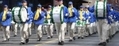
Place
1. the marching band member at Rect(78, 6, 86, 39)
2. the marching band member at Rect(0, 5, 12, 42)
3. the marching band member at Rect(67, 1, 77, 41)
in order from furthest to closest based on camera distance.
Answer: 1. the marching band member at Rect(78, 6, 86, 39)
2. the marching band member at Rect(0, 5, 12, 42)
3. the marching band member at Rect(67, 1, 77, 41)

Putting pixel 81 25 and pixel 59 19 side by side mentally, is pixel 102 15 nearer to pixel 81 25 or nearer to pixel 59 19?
pixel 59 19

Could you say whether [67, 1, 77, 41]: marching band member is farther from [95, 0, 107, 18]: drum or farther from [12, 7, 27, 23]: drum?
[95, 0, 107, 18]: drum

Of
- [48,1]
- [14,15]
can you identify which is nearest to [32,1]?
[48,1]

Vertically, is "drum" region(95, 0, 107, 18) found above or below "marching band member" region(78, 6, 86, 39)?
above

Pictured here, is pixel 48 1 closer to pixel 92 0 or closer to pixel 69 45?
pixel 92 0

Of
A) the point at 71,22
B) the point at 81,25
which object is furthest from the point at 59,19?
the point at 81,25

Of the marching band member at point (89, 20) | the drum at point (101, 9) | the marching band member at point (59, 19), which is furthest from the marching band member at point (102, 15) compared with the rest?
the marching band member at point (89, 20)

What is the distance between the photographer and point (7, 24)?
22109 mm

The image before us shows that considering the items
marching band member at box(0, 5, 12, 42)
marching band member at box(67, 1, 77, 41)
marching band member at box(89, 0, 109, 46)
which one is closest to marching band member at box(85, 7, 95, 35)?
marching band member at box(67, 1, 77, 41)

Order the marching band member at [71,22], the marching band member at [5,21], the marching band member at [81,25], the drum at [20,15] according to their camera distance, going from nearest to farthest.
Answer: the drum at [20,15] < the marching band member at [71,22] < the marching band member at [5,21] < the marching band member at [81,25]

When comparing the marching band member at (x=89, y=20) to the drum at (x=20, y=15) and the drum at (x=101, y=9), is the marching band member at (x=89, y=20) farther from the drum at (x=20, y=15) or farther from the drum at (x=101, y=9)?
the drum at (x=101, y=9)

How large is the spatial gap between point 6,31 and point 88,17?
604cm

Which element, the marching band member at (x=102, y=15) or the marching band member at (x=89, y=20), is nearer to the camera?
the marching band member at (x=102, y=15)

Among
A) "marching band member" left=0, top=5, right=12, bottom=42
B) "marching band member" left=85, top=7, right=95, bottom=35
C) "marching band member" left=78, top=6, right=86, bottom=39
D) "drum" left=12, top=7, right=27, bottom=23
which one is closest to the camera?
"drum" left=12, top=7, right=27, bottom=23
